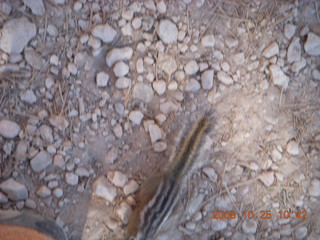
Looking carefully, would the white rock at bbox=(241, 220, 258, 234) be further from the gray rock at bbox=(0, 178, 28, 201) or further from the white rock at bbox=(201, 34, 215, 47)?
the gray rock at bbox=(0, 178, 28, 201)

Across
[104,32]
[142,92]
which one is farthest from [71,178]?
[104,32]

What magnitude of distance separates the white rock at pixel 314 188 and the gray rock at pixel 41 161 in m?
1.91

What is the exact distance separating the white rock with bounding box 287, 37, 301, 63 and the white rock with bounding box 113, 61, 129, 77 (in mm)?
1184

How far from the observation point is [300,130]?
2881 millimetres

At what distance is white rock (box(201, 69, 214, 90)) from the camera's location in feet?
9.24

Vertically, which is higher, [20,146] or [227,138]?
[227,138]

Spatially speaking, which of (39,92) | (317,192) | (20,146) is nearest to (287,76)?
(317,192)

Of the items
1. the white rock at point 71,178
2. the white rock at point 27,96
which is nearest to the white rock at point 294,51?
the white rock at point 71,178

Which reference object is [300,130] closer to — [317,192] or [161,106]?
[317,192]

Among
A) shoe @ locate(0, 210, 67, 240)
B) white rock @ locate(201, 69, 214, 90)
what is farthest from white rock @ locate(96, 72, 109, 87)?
shoe @ locate(0, 210, 67, 240)

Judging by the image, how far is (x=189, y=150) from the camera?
8.44 ft

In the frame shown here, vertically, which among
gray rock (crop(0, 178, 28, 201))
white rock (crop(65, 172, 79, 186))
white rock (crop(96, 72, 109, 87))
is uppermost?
white rock (crop(96, 72, 109, 87))

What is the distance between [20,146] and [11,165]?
0.47 feet

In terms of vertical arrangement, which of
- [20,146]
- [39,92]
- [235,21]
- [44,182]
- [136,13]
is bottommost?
[44,182]
